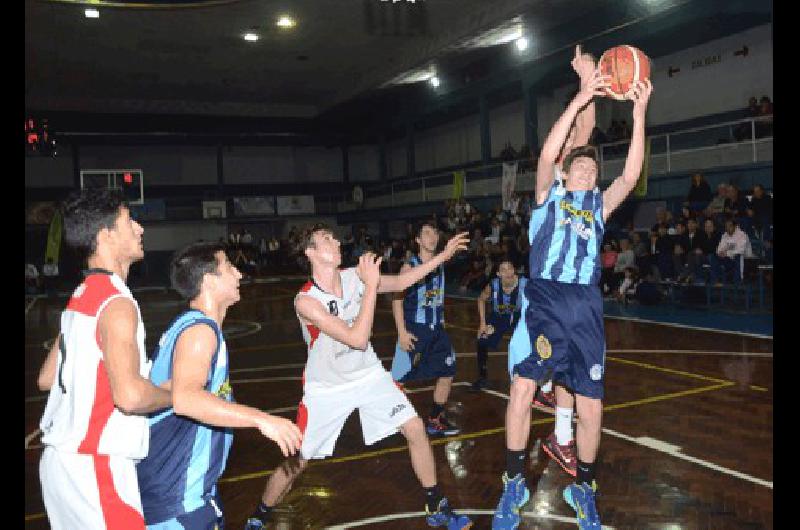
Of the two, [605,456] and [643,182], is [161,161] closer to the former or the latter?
[643,182]

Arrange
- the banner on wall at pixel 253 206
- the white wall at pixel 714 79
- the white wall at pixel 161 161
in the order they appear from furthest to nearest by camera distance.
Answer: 1. the banner on wall at pixel 253 206
2. the white wall at pixel 161 161
3. the white wall at pixel 714 79

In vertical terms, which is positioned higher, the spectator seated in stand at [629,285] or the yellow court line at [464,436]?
Answer: the spectator seated in stand at [629,285]

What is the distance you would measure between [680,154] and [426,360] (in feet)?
46.1

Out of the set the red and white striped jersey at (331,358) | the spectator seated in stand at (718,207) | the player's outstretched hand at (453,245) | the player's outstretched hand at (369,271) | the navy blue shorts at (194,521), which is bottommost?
the navy blue shorts at (194,521)

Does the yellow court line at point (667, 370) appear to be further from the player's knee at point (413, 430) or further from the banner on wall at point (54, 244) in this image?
the banner on wall at point (54, 244)

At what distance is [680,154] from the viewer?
1805 cm

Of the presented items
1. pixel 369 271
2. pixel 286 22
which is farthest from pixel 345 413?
pixel 286 22

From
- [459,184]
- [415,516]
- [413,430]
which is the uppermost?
[459,184]

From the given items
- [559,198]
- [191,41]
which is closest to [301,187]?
[191,41]

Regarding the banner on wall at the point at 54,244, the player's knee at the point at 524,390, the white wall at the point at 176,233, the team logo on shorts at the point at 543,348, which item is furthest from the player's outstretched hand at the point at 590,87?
the white wall at the point at 176,233

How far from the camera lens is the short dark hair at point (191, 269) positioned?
2.89 meters

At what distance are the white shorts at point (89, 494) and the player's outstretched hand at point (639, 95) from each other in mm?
3448

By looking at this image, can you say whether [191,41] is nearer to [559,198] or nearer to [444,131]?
[444,131]
